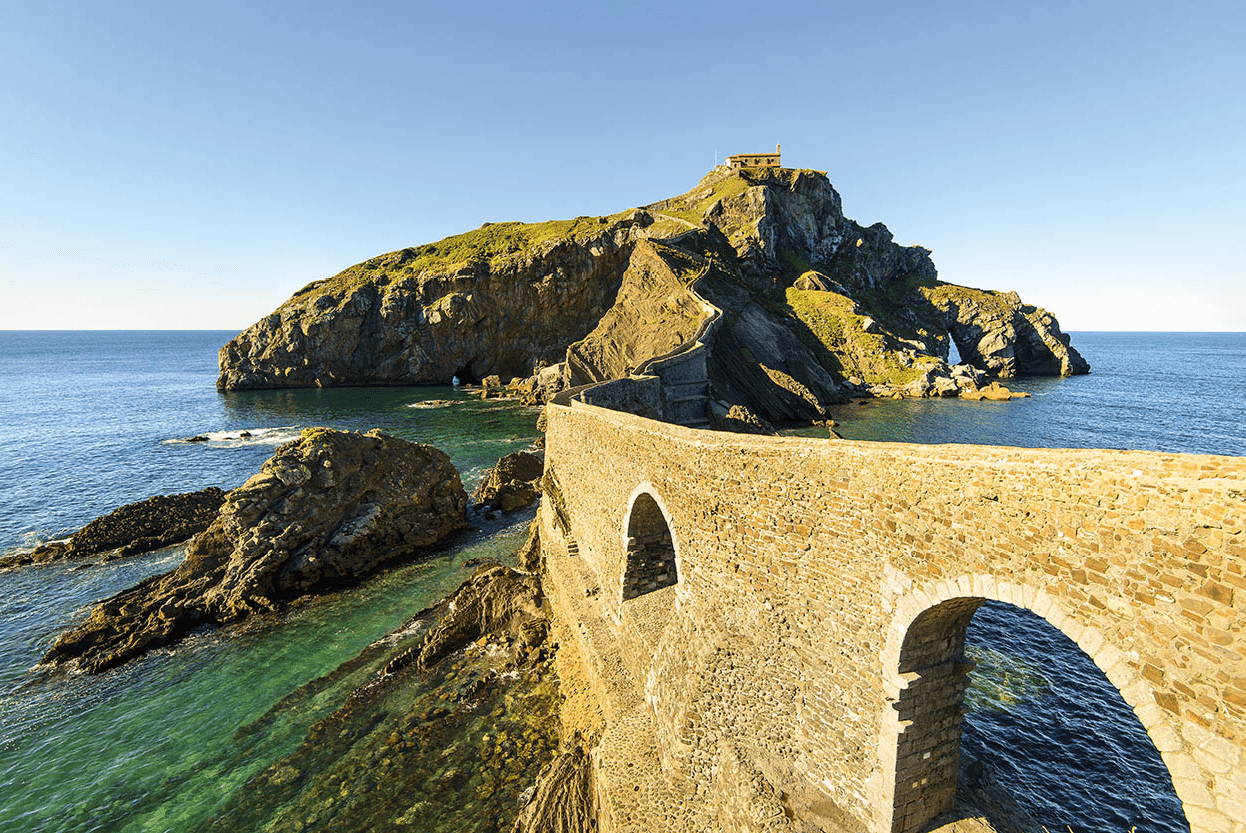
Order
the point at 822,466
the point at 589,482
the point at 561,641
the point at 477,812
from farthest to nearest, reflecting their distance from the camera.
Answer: the point at 589,482
the point at 561,641
the point at 477,812
the point at 822,466

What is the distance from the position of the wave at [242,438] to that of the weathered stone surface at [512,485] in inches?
1051

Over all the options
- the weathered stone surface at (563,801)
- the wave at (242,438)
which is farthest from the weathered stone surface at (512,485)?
the wave at (242,438)

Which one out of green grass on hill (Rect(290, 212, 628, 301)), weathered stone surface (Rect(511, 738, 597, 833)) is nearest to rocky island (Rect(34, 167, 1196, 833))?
weathered stone surface (Rect(511, 738, 597, 833))

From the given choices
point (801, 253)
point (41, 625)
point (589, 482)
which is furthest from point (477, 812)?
point (801, 253)

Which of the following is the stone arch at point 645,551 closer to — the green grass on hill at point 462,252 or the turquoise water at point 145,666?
the turquoise water at point 145,666

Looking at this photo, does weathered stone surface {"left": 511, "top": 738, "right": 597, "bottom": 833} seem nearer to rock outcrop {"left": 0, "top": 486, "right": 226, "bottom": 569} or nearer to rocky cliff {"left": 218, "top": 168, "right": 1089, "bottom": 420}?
rock outcrop {"left": 0, "top": 486, "right": 226, "bottom": 569}

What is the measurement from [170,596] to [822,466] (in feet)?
90.6

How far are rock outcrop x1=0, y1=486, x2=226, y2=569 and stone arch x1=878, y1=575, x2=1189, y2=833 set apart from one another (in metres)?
36.7

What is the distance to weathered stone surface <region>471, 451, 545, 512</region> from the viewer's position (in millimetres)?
33188

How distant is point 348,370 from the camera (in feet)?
290

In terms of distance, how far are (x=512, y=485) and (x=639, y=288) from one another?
3851cm

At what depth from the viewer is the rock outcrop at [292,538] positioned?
2134cm

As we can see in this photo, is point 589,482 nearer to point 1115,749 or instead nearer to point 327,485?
point 327,485

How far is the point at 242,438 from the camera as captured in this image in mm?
54312
